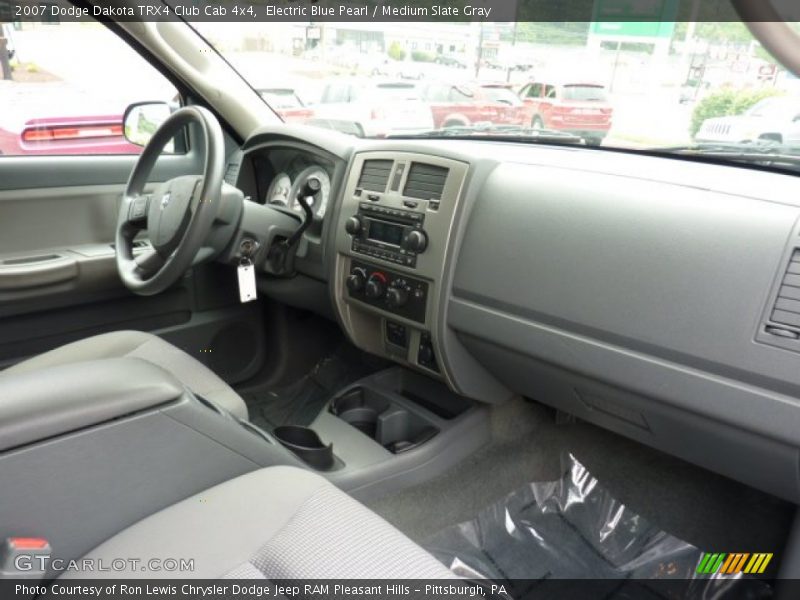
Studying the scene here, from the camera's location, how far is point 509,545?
1.83m

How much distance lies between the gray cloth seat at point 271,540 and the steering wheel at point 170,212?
859mm

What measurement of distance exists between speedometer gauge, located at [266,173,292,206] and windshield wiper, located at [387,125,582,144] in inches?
17.3

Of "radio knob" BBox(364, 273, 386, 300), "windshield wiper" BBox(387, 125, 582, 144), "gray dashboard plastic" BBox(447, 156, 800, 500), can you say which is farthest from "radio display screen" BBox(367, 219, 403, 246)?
"windshield wiper" BBox(387, 125, 582, 144)

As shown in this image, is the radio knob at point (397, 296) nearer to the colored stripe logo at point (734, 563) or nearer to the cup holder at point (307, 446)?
the cup holder at point (307, 446)

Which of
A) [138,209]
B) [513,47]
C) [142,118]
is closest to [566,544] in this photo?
[513,47]

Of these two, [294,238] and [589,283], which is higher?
[589,283]

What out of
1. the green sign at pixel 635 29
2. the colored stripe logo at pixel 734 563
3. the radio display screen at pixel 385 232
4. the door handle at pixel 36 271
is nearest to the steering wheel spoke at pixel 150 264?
the door handle at pixel 36 271

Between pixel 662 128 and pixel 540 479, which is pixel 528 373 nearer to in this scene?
pixel 540 479

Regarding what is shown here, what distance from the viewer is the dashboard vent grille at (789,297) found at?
1.17 m

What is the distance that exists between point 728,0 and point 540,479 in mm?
1374

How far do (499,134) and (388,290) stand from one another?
629mm

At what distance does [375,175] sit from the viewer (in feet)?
6.24

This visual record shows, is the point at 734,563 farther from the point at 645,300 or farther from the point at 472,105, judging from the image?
the point at 472,105

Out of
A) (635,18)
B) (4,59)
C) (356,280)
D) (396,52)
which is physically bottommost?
(356,280)
